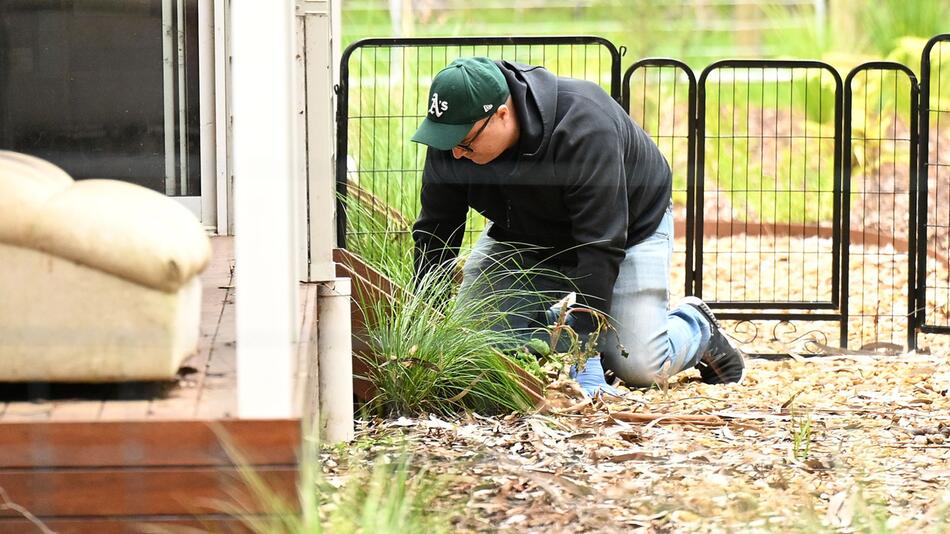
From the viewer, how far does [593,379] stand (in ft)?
13.5

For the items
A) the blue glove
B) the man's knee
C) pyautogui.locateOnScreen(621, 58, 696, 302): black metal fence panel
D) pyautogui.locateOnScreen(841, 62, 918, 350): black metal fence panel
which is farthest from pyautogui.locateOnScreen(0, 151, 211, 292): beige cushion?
pyautogui.locateOnScreen(841, 62, 918, 350): black metal fence panel

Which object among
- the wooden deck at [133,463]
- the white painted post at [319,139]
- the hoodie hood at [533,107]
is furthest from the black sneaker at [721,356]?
the wooden deck at [133,463]

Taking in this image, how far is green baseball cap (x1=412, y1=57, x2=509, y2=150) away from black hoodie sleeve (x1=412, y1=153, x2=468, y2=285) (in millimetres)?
363

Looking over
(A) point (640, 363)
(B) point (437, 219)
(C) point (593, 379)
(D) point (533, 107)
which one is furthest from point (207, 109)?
(A) point (640, 363)

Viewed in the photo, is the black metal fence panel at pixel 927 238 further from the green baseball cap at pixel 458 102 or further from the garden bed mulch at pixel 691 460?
the green baseball cap at pixel 458 102

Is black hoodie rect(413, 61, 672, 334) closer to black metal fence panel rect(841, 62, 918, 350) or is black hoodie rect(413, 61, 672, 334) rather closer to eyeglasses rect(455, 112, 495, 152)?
eyeglasses rect(455, 112, 495, 152)

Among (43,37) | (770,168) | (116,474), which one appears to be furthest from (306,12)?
(770,168)

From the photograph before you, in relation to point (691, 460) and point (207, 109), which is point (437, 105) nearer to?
point (207, 109)

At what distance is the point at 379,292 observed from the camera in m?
3.81

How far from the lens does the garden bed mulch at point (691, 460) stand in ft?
8.87

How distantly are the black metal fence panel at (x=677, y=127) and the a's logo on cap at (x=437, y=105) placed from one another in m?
1.72

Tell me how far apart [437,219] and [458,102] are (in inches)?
23.2

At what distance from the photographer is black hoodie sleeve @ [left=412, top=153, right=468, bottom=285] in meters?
4.13

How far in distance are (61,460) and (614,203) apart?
2.13 m
